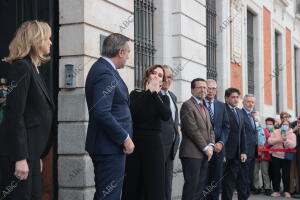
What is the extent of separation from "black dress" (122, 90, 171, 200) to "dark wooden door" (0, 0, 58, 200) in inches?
68.4

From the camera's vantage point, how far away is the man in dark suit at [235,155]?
8.01 meters

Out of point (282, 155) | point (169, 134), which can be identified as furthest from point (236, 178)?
point (282, 155)

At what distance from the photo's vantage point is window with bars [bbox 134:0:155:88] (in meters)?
9.16

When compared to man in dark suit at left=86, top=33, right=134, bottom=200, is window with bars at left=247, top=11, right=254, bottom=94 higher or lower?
higher

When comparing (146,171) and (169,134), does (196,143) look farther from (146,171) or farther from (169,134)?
(146,171)

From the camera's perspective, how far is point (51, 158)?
688 cm

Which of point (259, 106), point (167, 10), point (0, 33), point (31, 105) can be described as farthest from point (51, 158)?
point (259, 106)

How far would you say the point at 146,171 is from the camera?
17.6 feet

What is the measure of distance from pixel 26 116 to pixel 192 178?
364 centimetres

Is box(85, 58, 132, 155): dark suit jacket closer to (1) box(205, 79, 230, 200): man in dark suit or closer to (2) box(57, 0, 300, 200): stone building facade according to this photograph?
(2) box(57, 0, 300, 200): stone building facade

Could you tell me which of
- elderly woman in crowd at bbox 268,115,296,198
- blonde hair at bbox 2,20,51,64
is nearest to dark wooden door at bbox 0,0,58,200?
blonde hair at bbox 2,20,51,64

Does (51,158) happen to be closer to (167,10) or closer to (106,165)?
(106,165)

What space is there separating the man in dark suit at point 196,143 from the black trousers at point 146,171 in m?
1.39

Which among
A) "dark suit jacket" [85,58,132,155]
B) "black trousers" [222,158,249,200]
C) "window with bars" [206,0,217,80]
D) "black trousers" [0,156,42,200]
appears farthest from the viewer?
"window with bars" [206,0,217,80]
